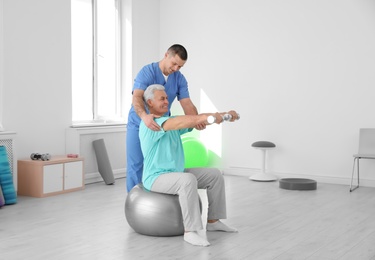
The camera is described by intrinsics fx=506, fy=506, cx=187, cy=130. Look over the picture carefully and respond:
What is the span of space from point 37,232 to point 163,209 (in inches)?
38.2

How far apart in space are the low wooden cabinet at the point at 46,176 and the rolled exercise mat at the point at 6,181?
25 cm

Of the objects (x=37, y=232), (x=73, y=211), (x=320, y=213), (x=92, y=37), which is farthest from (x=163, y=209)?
(x=92, y=37)

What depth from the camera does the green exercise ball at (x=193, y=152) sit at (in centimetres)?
605

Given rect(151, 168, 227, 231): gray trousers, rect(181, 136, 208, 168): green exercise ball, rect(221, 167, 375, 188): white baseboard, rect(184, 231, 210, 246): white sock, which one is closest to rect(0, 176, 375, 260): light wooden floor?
rect(184, 231, 210, 246): white sock

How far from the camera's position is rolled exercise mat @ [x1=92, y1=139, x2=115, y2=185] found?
570 centimetres

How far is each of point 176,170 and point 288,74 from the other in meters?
3.16

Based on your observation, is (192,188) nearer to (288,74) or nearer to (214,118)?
(214,118)

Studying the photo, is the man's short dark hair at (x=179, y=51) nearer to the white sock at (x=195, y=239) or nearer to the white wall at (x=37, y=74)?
the white sock at (x=195, y=239)

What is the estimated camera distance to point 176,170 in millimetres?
3289

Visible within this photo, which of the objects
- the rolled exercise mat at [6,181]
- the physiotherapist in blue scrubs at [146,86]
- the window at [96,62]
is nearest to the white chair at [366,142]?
the physiotherapist in blue scrubs at [146,86]

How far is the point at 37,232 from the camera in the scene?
11.6 ft

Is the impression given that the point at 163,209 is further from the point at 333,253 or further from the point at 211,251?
the point at 333,253

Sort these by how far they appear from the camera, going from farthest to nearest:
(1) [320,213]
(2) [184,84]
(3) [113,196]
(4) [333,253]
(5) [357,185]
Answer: (5) [357,185]
(3) [113,196]
(1) [320,213]
(2) [184,84]
(4) [333,253]

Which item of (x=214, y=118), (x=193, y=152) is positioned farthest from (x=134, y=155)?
(x=193, y=152)
